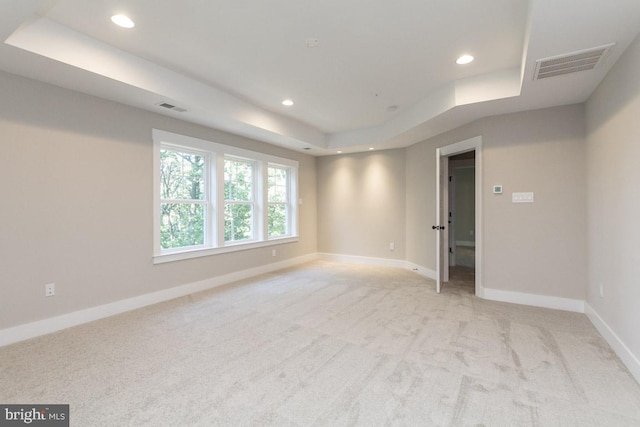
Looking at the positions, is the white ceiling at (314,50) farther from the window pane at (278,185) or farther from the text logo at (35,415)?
the text logo at (35,415)

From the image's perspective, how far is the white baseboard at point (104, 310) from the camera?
2.76 meters

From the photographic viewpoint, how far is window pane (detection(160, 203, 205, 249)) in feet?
13.6

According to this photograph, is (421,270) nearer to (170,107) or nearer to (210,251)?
(210,251)

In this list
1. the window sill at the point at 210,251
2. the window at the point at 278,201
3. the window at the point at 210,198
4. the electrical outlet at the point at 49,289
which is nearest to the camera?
the electrical outlet at the point at 49,289

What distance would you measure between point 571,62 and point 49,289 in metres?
5.20

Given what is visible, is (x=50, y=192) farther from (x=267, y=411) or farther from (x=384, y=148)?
(x=384, y=148)

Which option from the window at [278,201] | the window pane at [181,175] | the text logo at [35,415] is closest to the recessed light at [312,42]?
the window pane at [181,175]

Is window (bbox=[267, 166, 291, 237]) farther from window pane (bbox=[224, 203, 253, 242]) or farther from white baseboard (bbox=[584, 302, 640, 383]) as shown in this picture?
white baseboard (bbox=[584, 302, 640, 383])

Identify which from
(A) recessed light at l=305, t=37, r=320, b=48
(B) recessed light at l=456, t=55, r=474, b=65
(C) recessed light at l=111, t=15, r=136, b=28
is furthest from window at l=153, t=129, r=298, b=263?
(B) recessed light at l=456, t=55, r=474, b=65

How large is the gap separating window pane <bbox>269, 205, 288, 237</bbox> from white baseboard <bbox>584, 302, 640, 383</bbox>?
4825mm

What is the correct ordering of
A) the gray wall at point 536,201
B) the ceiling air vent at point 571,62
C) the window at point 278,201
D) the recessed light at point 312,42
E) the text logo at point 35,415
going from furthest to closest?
the window at point 278,201 → the gray wall at point 536,201 → the recessed light at point 312,42 → the ceiling air vent at point 571,62 → the text logo at point 35,415

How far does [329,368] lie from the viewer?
7.47 feet

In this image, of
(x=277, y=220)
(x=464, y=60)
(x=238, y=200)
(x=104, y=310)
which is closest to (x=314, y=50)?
(x=464, y=60)

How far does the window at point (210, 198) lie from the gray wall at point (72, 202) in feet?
0.75
